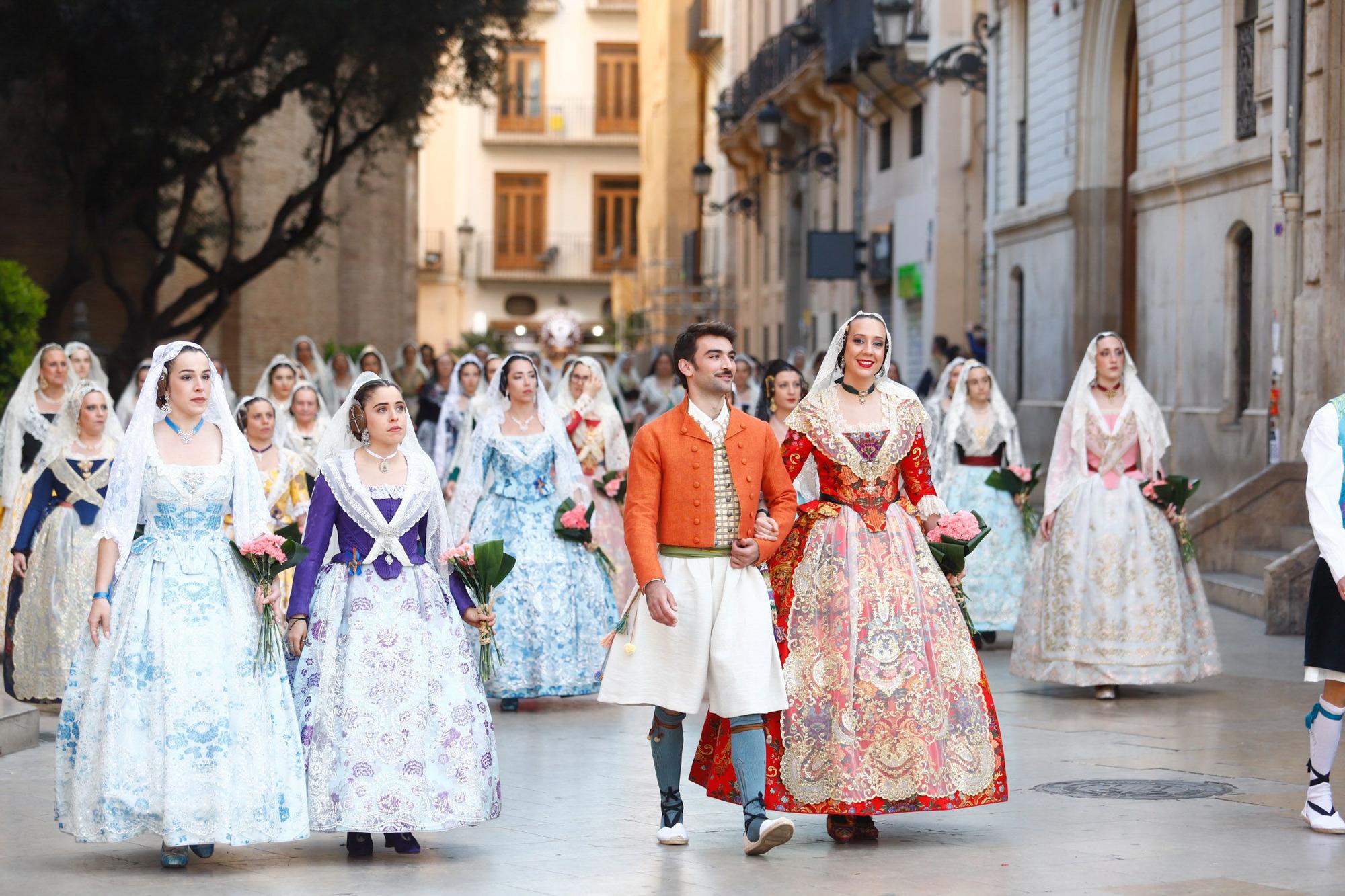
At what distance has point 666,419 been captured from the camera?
7.46m

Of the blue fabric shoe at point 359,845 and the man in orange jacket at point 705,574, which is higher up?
the man in orange jacket at point 705,574

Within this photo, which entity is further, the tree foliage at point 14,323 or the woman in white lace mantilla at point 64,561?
the tree foliage at point 14,323

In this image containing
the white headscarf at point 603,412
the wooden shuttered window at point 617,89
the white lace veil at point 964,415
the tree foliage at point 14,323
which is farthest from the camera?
the wooden shuttered window at point 617,89

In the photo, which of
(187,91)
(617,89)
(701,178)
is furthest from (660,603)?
(617,89)

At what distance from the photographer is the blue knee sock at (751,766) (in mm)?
7160

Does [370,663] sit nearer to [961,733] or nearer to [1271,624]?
[961,733]

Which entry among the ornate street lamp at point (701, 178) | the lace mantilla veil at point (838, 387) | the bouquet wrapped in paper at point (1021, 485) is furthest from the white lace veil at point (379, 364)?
the ornate street lamp at point (701, 178)

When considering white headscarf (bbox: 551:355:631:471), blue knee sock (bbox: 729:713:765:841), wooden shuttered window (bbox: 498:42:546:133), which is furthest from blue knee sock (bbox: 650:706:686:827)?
wooden shuttered window (bbox: 498:42:546:133)

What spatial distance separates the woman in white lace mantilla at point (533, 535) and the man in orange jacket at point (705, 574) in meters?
4.04

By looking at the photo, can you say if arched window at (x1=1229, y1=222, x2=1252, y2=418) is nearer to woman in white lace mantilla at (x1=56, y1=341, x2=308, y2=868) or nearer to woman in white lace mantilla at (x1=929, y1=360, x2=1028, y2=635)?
woman in white lace mantilla at (x1=929, y1=360, x2=1028, y2=635)

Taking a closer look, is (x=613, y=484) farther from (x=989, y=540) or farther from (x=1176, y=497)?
(x=1176, y=497)

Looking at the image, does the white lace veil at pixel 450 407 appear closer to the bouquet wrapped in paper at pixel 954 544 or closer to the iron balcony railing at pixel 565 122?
the bouquet wrapped in paper at pixel 954 544

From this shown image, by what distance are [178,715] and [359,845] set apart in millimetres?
850

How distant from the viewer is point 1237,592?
15.7 meters
